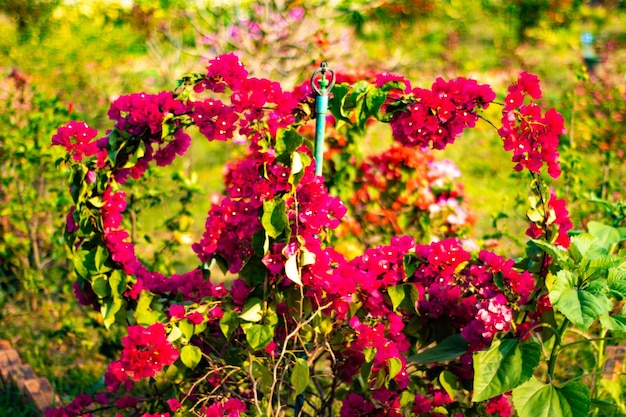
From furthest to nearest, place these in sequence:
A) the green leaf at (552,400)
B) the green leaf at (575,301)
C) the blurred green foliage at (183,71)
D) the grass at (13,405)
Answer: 1. the blurred green foliage at (183,71)
2. the grass at (13,405)
3. the green leaf at (552,400)
4. the green leaf at (575,301)

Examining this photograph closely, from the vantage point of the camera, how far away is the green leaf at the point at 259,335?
179 cm

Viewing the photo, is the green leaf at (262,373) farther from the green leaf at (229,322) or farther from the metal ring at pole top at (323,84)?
the metal ring at pole top at (323,84)

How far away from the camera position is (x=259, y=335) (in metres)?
1.80

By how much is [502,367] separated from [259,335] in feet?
2.06

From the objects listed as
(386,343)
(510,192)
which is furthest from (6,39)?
(386,343)

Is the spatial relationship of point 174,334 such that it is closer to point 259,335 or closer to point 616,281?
point 259,335

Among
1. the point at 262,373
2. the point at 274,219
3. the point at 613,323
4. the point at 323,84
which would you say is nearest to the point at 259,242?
the point at 274,219

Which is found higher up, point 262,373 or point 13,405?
point 262,373

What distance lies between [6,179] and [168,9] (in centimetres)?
482

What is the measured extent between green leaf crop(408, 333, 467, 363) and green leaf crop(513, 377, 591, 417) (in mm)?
234

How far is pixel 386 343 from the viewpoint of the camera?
72.0 inches

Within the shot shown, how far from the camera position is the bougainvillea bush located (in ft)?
5.76

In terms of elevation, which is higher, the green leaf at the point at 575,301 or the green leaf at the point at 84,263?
the green leaf at the point at 84,263

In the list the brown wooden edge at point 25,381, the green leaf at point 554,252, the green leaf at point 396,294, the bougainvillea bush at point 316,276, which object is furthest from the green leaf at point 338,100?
the brown wooden edge at point 25,381
